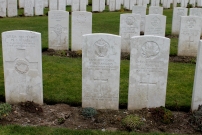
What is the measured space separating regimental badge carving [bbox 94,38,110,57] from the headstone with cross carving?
17.1 ft

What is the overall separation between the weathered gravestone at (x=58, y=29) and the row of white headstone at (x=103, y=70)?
4730 millimetres

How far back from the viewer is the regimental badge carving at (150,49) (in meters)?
6.32

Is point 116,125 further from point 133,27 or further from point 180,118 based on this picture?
point 133,27

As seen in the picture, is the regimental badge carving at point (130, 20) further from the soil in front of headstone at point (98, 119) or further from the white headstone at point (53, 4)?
the white headstone at point (53, 4)

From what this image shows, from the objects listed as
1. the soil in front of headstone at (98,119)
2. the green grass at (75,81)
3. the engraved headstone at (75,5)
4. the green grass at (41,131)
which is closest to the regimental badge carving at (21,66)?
the soil in front of headstone at (98,119)

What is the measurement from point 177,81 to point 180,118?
222 centimetres

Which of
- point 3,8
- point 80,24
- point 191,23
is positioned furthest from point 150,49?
point 3,8

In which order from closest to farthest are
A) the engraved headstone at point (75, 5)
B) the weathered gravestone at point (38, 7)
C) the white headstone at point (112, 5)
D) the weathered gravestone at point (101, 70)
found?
the weathered gravestone at point (101, 70)
the weathered gravestone at point (38, 7)
the engraved headstone at point (75, 5)
the white headstone at point (112, 5)

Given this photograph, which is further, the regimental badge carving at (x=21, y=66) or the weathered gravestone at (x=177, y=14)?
the weathered gravestone at (x=177, y=14)

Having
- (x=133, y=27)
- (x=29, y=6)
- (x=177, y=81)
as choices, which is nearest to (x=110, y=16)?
(x=29, y=6)

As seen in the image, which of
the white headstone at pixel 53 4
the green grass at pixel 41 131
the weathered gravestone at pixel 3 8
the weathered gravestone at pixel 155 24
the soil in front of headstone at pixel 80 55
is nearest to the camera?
the green grass at pixel 41 131

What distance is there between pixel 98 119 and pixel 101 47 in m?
1.38

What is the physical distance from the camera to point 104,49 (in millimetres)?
6406

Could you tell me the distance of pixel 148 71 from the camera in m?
6.45
